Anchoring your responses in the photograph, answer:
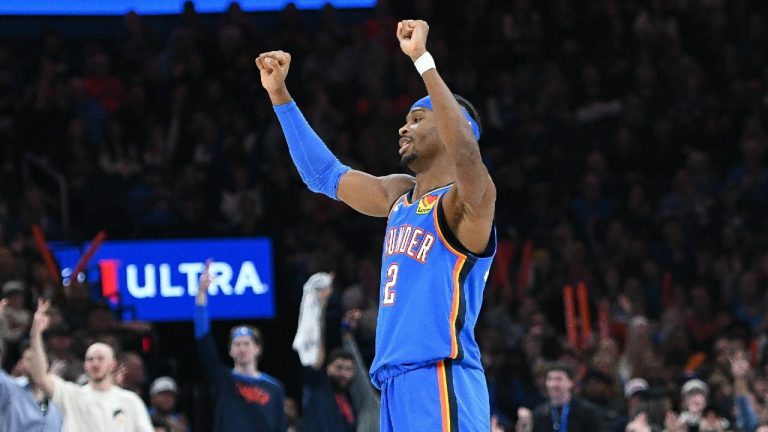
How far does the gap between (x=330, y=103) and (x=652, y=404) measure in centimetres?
579

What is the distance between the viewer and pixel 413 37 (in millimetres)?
4426

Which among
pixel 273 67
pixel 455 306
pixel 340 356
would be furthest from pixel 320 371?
pixel 455 306

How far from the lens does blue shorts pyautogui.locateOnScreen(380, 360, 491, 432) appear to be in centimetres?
435

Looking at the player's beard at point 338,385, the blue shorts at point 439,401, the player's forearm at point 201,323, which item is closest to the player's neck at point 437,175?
the blue shorts at point 439,401

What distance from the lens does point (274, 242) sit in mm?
11719

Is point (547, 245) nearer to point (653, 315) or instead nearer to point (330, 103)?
point (653, 315)

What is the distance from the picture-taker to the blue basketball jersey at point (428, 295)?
4418 millimetres

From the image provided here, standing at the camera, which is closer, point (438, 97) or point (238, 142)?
point (438, 97)

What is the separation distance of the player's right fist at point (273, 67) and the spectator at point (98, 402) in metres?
3.96

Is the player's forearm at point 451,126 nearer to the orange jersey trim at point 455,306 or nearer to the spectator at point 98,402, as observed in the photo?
the orange jersey trim at point 455,306

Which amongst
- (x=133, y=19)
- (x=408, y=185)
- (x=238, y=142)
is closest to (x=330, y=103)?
(x=238, y=142)

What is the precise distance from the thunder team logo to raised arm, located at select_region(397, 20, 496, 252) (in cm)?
9

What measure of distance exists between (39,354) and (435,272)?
440 centimetres

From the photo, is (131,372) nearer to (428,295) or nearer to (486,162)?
(486,162)
